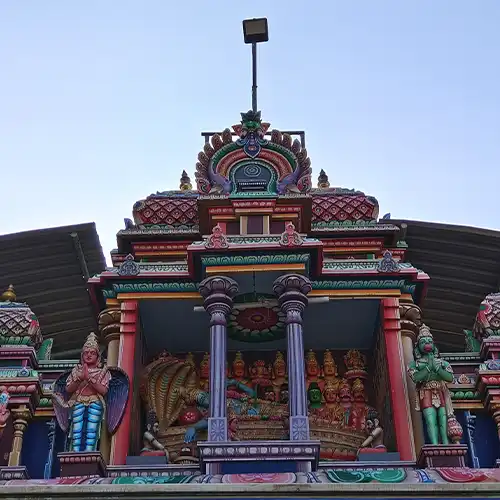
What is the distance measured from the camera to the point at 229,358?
16922 mm

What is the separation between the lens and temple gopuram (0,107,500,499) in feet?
43.6

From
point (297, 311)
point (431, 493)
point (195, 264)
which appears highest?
point (195, 264)

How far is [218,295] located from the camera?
1505cm

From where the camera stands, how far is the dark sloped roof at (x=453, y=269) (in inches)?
856

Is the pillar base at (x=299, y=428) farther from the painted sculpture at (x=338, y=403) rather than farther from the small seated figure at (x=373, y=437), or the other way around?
the painted sculpture at (x=338, y=403)

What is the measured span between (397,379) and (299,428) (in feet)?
7.08

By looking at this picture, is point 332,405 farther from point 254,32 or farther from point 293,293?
point 254,32

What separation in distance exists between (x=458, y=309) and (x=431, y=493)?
1171 cm

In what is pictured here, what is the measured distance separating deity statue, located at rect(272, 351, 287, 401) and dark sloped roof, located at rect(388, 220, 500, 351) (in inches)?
244

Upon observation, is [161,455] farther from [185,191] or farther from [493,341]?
[185,191]

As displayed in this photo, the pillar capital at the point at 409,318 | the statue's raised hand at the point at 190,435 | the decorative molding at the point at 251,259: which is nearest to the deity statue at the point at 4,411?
the statue's raised hand at the point at 190,435

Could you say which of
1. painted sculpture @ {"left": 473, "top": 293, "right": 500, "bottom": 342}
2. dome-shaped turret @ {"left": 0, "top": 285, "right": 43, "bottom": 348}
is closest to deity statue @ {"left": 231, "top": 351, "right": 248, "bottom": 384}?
dome-shaped turret @ {"left": 0, "top": 285, "right": 43, "bottom": 348}

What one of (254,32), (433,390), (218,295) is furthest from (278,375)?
(254,32)

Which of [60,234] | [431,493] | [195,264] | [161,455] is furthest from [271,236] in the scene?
[60,234]
